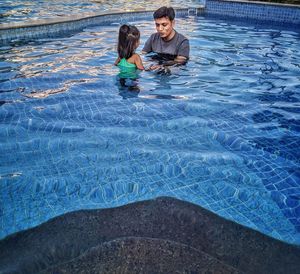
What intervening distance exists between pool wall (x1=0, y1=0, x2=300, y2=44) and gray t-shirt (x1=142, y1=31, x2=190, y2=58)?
4077 mm

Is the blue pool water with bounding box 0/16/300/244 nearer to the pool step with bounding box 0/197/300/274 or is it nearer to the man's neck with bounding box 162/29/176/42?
the pool step with bounding box 0/197/300/274

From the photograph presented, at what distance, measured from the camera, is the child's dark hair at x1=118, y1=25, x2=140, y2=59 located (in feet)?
16.4

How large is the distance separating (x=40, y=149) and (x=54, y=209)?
1.07m

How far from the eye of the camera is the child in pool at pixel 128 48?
502cm

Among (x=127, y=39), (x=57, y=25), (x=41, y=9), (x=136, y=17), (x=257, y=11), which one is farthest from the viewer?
(x=41, y=9)

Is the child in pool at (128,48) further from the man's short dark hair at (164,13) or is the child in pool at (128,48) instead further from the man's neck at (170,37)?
the man's neck at (170,37)

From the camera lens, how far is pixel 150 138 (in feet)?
12.7

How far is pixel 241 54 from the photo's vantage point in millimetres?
7477

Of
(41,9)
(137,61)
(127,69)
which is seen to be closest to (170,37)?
(137,61)

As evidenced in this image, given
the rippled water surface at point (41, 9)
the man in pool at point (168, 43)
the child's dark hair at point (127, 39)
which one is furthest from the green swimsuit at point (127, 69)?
the rippled water surface at point (41, 9)

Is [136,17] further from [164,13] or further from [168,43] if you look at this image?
[164,13]

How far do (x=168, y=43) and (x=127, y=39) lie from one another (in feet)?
4.23

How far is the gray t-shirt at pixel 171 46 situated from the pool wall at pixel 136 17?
408 centimetres

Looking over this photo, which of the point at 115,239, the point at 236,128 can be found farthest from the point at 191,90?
the point at 115,239
